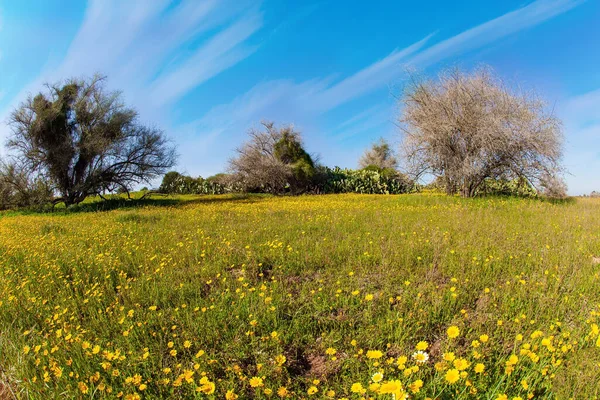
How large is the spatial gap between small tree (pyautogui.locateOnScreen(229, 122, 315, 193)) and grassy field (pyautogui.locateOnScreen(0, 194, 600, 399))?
19.3 metres

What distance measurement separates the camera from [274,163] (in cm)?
2584

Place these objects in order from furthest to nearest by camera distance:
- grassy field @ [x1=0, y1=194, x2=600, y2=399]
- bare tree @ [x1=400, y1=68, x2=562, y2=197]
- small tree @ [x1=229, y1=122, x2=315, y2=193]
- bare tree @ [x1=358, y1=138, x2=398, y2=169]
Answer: bare tree @ [x1=358, y1=138, x2=398, y2=169]
small tree @ [x1=229, y1=122, x2=315, y2=193]
bare tree @ [x1=400, y1=68, x2=562, y2=197]
grassy field @ [x1=0, y1=194, x2=600, y2=399]

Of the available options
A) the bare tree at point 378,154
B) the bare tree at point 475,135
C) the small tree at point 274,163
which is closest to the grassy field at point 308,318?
the bare tree at point 475,135

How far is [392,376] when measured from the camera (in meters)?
2.69

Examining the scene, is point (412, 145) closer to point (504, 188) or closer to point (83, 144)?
point (504, 188)

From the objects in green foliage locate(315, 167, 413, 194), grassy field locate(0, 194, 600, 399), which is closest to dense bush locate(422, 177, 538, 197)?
green foliage locate(315, 167, 413, 194)

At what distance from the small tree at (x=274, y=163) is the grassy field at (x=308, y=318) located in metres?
19.3

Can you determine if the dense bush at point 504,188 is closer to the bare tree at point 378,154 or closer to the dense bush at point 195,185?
the dense bush at point 195,185

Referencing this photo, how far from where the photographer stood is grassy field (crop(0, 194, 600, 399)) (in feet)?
8.67

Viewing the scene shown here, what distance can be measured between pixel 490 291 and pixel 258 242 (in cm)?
414

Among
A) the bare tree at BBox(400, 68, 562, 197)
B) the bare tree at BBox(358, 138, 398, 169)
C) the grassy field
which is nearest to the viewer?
the grassy field

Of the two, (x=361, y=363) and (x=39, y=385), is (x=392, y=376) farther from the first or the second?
(x=39, y=385)

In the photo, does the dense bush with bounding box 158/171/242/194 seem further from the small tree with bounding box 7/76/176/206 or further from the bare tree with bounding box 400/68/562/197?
the bare tree with bounding box 400/68/562/197

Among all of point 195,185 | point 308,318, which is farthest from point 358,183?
point 308,318
